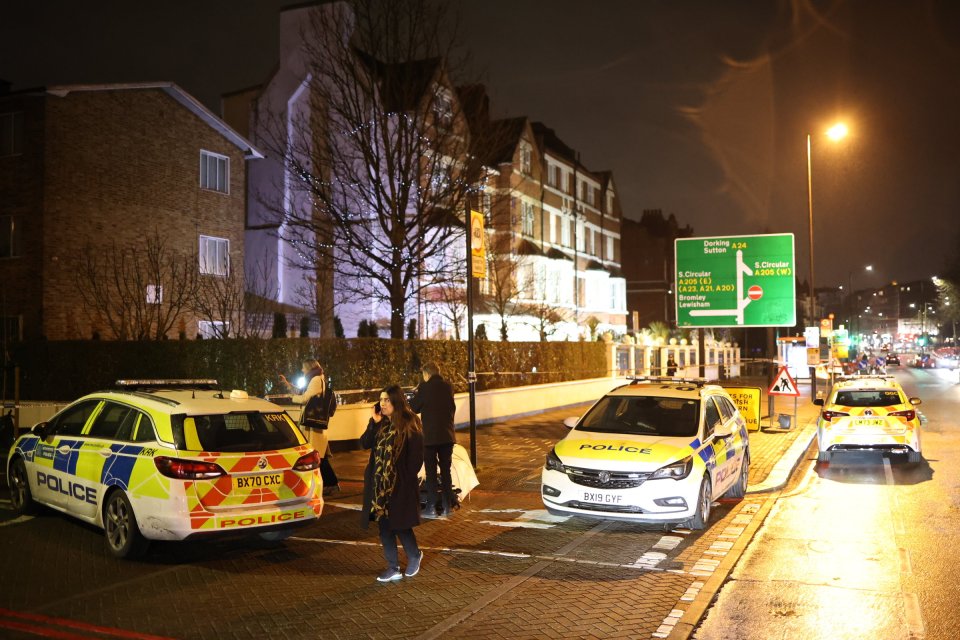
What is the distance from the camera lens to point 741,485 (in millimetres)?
11805

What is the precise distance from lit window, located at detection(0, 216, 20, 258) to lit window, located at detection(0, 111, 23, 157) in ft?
6.56

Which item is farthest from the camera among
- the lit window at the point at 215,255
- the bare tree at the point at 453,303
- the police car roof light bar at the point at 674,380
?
the bare tree at the point at 453,303

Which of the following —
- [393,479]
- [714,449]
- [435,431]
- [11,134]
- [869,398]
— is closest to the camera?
[393,479]

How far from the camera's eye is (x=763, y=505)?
11.5m

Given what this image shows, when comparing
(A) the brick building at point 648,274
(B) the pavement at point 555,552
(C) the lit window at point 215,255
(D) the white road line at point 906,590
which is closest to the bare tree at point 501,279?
(C) the lit window at point 215,255

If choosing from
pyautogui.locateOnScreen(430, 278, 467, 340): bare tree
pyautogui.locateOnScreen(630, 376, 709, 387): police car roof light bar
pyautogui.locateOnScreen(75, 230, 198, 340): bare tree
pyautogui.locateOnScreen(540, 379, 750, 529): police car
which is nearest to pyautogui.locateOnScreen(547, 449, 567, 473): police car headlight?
pyautogui.locateOnScreen(540, 379, 750, 529): police car

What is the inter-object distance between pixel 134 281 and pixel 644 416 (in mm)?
18075

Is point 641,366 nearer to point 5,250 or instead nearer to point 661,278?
point 5,250

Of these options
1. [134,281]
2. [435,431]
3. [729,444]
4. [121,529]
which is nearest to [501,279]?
[134,281]

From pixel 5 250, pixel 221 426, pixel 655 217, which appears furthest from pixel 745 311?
pixel 655 217

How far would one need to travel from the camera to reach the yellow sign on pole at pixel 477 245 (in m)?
13.9

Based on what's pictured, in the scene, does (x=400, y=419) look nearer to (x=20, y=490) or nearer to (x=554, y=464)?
(x=554, y=464)

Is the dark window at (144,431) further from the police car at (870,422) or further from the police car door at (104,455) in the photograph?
the police car at (870,422)

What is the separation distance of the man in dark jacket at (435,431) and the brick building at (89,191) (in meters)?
14.1
